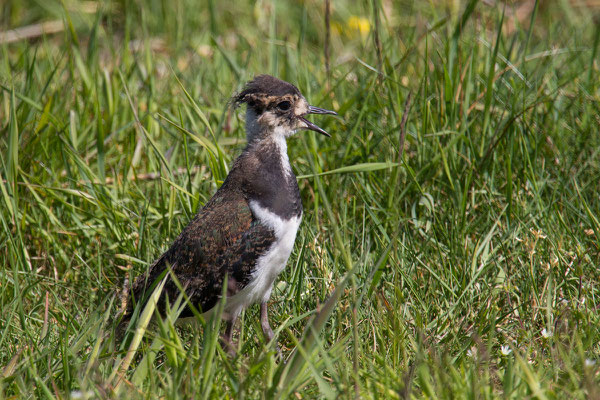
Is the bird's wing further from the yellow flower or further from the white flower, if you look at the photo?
the yellow flower

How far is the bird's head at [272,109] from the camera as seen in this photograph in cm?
374

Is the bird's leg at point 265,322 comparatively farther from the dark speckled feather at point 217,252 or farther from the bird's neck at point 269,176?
the bird's neck at point 269,176

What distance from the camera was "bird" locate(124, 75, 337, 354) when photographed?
348 centimetres

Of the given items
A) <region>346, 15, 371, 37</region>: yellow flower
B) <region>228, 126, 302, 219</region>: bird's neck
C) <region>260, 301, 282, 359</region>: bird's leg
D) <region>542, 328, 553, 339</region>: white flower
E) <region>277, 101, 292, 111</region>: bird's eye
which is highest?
<region>277, 101, 292, 111</region>: bird's eye

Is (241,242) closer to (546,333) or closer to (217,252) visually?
(217,252)

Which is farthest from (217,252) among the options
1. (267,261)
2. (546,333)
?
(546,333)

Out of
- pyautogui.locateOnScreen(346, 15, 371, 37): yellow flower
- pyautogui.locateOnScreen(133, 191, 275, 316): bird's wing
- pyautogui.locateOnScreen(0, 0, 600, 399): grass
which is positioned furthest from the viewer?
pyautogui.locateOnScreen(346, 15, 371, 37): yellow flower

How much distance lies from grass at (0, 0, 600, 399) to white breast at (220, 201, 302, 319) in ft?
0.52

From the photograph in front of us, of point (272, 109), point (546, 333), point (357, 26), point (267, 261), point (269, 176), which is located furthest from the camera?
point (357, 26)

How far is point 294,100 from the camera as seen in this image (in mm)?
3797

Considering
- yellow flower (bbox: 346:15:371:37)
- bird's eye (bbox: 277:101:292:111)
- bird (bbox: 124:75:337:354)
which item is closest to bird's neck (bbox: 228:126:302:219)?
bird (bbox: 124:75:337:354)

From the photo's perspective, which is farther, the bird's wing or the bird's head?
the bird's head

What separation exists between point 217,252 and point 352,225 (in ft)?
3.41

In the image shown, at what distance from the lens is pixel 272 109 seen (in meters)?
3.74
